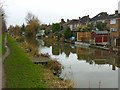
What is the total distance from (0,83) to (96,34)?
48856 millimetres

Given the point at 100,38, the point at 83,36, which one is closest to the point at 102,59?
the point at 100,38

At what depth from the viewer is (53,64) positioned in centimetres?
2370

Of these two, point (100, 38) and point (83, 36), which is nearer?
point (100, 38)

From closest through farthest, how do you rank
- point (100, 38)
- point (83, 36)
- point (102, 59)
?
point (102, 59)
point (100, 38)
point (83, 36)

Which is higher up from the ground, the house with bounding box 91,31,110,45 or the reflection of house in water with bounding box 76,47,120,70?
the house with bounding box 91,31,110,45

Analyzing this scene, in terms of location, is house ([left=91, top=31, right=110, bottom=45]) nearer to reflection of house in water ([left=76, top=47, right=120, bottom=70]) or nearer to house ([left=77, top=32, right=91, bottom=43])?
house ([left=77, top=32, right=91, bottom=43])

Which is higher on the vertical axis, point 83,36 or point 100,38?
point 83,36

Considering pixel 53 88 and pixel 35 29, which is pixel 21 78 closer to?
pixel 53 88

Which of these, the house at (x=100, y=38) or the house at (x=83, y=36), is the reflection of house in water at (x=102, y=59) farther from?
the house at (x=83, y=36)

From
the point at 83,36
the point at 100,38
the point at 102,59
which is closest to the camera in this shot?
the point at 102,59

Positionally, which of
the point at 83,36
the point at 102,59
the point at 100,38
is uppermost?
the point at 83,36

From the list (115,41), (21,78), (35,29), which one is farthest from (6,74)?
(35,29)

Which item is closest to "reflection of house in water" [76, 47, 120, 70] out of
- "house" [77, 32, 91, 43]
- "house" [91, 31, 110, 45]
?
"house" [91, 31, 110, 45]

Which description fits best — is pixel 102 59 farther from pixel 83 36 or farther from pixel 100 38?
pixel 83 36
